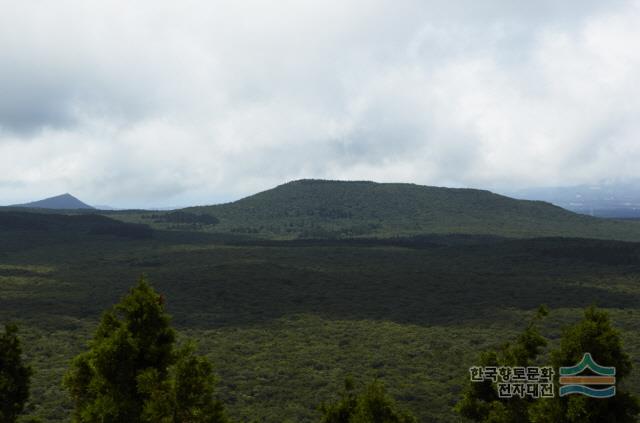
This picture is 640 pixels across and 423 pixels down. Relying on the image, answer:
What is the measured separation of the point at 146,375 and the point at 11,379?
5.79 m

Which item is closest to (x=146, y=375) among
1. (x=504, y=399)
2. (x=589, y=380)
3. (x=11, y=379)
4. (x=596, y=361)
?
(x=11, y=379)

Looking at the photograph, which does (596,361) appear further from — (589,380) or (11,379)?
(11,379)

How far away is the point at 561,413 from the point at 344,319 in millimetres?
48586

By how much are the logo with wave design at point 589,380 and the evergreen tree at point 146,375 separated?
9.13m

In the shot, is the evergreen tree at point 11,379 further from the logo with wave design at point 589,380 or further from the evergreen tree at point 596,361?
the logo with wave design at point 589,380

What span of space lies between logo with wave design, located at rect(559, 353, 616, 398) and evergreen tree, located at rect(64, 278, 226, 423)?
30.0ft

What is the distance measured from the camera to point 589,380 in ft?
42.5

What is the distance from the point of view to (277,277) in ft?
285

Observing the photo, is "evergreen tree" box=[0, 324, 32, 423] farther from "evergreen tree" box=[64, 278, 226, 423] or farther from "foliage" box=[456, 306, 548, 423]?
"foliage" box=[456, 306, 548, 423]

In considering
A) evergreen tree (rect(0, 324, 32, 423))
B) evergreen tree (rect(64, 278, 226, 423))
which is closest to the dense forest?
evergreen tree (rect(64, 278, 226, 423))

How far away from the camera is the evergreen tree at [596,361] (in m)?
12.9

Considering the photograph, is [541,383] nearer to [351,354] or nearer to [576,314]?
[351,354]

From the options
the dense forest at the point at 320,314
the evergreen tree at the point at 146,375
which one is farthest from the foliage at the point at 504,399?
the evergreen tree at the point at 146,375

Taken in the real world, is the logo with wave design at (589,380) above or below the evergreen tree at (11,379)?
above
